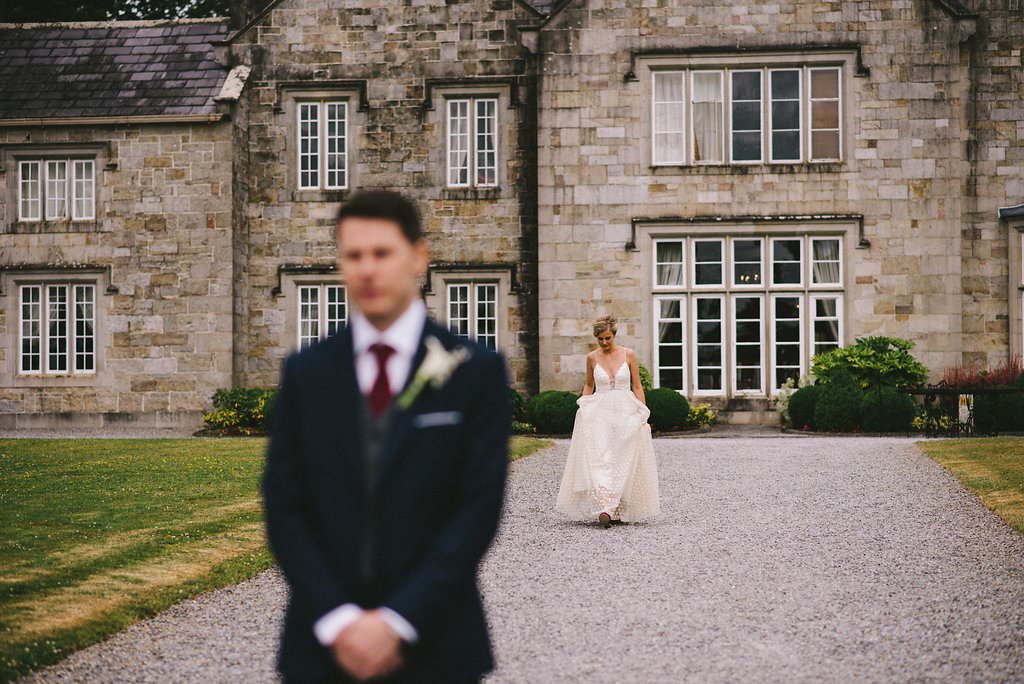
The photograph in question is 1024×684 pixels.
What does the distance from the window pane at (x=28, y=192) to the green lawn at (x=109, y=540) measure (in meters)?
8.89

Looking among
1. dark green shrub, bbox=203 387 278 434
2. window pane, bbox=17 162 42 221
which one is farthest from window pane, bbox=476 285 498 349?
window pane, bbox=17 162 42 221

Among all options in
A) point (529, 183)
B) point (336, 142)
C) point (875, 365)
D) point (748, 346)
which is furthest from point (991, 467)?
point (336, 142)

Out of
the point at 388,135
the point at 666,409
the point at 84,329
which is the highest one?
the point at 388,135

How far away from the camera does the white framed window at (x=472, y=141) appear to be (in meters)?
20.8

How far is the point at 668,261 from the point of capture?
64.2 feet

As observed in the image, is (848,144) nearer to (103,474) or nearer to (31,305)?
(103,474)

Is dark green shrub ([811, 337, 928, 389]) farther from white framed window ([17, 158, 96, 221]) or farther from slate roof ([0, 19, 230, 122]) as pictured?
white framed window ([17, 158, 96, 221])

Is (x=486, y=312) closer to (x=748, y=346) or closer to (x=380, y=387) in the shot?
(x=748, y=346)

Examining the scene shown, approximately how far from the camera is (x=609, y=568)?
7109 mm

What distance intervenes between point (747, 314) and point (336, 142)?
28.2 feet

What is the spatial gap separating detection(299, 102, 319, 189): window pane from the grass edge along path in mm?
12498

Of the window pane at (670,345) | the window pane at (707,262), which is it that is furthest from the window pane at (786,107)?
the window pane at (670,345)

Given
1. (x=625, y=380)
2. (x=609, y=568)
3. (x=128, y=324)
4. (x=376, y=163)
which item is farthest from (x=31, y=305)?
(x=609, y=568)

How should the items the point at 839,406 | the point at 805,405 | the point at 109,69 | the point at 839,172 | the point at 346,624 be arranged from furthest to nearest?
the point at 109,69, the point at 839,172, the point at 805,405, the point at 839,406, the point at 346,624
